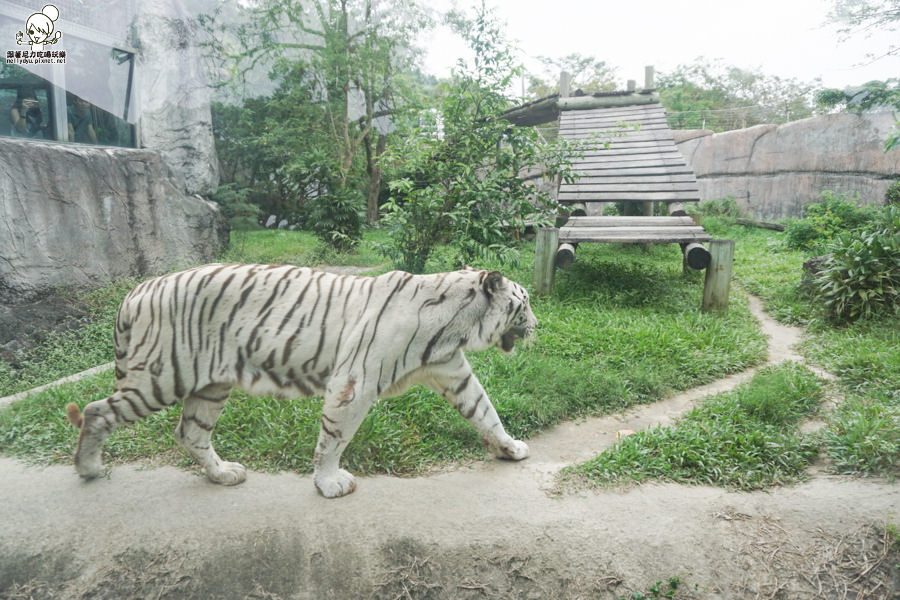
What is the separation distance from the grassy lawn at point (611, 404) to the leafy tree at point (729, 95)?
1056 centimetres

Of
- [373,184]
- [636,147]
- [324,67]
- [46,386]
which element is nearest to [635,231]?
[636,147]

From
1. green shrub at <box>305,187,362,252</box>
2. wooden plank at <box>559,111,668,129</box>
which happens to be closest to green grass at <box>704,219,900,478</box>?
wooden plank at <box>559,111,668,129</box>

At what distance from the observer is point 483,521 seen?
90.4 inches

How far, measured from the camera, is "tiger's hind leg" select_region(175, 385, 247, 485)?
2.54 m

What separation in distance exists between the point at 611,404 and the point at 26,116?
636 centimetres

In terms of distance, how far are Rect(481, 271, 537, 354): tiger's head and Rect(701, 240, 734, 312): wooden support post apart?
143 inches

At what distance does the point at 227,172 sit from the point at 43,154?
6474 millimetres

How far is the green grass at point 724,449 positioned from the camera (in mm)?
2709

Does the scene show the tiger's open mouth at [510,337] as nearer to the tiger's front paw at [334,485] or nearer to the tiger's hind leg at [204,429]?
the tiger's front paw at [334,485]

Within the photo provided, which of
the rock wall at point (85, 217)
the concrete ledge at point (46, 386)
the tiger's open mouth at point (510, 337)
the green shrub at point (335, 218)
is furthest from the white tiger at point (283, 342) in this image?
the green shrub at point (335, 218)

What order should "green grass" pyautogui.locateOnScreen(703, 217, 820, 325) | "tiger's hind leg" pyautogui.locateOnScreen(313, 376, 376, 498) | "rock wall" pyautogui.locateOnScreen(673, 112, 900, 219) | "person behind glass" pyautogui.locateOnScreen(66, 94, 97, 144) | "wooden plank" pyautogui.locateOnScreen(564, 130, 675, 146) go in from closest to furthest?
"tiger's hind leg" pyautogui.locateOnScreen(313, 376, 376, 498) → "green grass" pyautogui.locateOnScreen(703, 217, 820, 325) → "person behind glass" pyautogui.locateOnScreen(66, 94, 97, 144) → "wooden plank" pyautogui.locateOnScreen(564, 130, 675, 146) → "rock wall" pyautogui.locateOnScreen(673, 112, 900, 219)

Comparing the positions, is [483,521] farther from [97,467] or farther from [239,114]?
[239,114]

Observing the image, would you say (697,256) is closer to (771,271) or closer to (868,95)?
(771,271)

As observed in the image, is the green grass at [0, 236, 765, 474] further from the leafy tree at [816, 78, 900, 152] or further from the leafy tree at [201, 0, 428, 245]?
the leafy tree at [201, 0, 428, 245]
